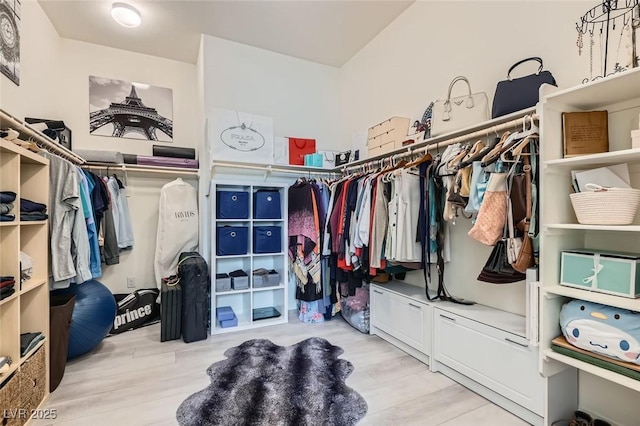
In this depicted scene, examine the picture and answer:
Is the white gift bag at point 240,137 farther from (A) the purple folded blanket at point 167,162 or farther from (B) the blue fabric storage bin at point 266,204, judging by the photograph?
(A) the purple folded blanket at point 167,162

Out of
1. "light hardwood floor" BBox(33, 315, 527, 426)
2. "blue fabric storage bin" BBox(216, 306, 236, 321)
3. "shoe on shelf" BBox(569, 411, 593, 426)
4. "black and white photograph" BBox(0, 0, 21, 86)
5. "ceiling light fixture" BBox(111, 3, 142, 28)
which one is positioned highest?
"ceiling light fixture" BBox(111, 3, 142, 28)

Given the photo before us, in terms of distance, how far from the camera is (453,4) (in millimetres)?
2459

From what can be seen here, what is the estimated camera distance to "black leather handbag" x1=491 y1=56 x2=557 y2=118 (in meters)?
1.74

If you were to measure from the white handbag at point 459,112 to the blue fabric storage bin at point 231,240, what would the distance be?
6.69 ft

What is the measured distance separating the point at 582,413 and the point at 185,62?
4956 mm

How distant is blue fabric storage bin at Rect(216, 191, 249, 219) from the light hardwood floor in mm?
1186

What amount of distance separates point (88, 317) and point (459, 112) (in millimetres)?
3217

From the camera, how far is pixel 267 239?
3.25 metres

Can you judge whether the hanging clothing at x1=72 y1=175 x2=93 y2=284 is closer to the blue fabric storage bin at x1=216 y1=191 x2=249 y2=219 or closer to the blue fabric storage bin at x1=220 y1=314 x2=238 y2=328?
the blue fabric storage bin at x1=216 y1=191 x2=249 y2=219

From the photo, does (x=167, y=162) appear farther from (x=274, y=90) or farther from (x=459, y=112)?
(x=459, y=112)

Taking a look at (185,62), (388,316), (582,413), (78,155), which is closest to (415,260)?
(388,316)

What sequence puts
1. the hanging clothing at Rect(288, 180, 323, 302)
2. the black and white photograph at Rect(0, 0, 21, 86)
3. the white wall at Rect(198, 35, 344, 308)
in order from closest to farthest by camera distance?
the black and white photograph at Rect(0, 0, 21, 86) < the hanging clothing at Rect(288, 180, 323, 302) < the white wall at Rect(198, 35, 344, 308)

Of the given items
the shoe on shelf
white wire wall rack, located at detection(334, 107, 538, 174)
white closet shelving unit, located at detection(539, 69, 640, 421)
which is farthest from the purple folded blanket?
the shoe on shelf

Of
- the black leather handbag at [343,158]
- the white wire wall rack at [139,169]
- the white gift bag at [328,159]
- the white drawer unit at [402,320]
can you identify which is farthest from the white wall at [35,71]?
the white drawer unit at [402,320]
